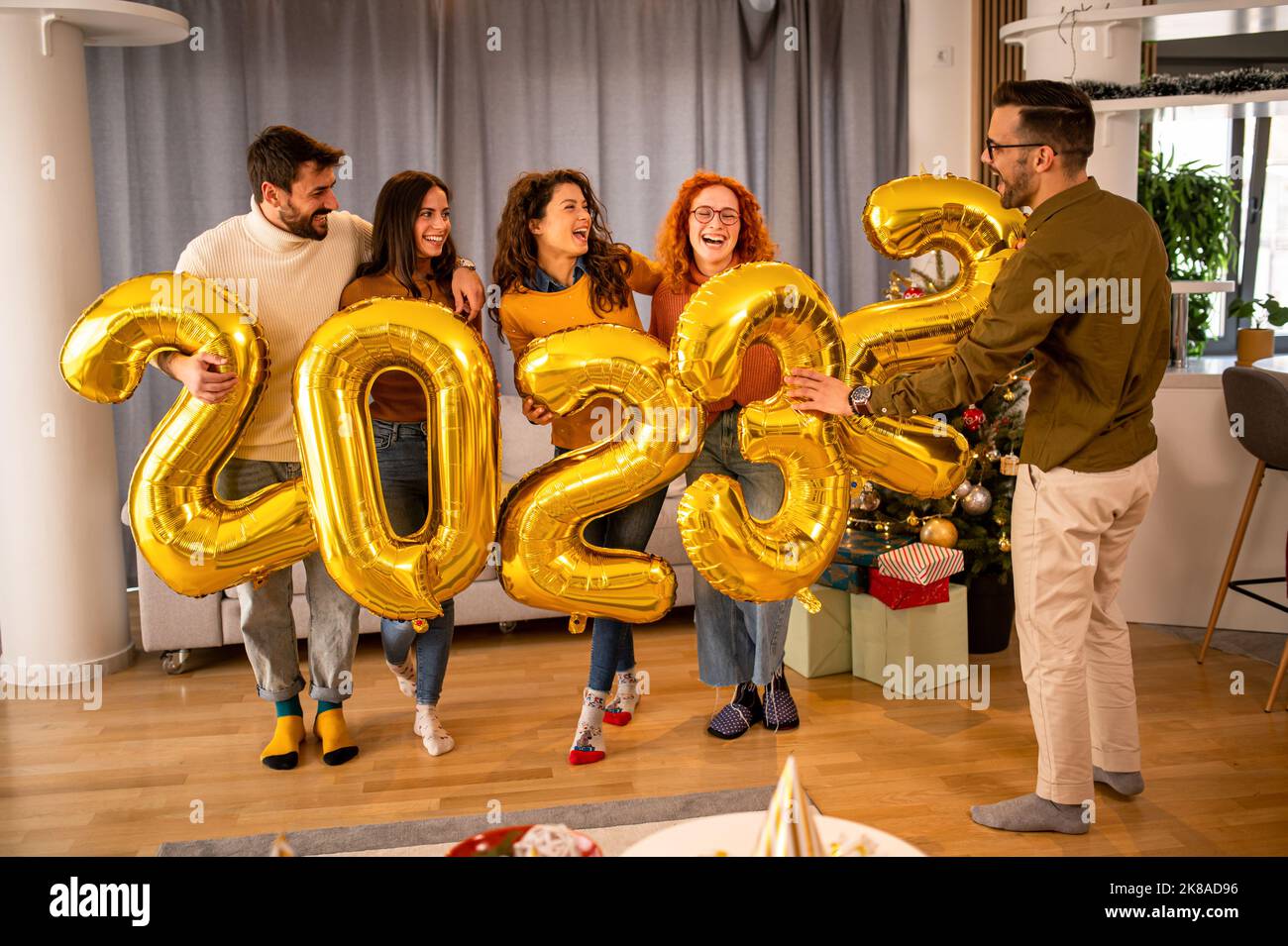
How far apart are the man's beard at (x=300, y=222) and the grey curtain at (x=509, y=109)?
2140 mm

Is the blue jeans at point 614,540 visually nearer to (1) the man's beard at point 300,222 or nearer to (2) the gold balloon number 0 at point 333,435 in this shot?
(2) the gold balloon number 0 at point 333,435

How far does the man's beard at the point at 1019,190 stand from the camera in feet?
7.52

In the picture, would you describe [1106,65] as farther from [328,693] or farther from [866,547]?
[328,693]

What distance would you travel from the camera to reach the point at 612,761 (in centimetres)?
293

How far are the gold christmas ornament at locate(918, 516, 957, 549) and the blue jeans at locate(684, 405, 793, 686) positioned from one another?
73 centimetres

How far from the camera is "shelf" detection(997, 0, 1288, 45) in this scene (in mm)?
3648

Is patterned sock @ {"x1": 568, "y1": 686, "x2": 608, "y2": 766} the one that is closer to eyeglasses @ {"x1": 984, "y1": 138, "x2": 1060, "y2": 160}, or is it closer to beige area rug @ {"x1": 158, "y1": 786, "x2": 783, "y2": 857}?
beige area rug @ {"x1": 158, "y1": 786, "x2": 783, "y2": 857}

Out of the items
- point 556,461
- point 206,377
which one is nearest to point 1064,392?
point 556,461

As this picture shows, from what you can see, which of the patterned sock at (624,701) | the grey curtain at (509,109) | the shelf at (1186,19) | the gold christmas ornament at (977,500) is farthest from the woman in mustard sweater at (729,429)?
the grey curtain at (509,109)

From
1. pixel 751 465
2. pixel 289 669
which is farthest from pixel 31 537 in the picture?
pixel 751 465

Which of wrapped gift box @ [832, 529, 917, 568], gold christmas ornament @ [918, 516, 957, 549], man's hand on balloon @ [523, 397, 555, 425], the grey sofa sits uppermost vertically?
man's hand on balloon @ [523, 397, 555, 425]

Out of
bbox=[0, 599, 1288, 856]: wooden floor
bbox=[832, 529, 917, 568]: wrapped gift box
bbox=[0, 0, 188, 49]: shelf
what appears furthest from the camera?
bbox=[832, 529, 917, 568]: wrapped gift box

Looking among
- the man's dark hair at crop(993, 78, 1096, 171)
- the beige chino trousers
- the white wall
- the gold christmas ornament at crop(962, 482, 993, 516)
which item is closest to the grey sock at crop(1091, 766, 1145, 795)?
the beige chino trousers
